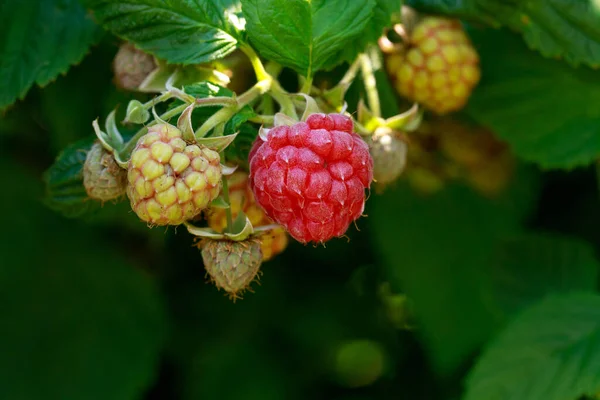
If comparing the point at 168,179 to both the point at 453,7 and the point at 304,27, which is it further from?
the point at 453,7

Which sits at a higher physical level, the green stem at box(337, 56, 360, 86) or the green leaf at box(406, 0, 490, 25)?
the green leaf at box(406, 0, 490, 25)

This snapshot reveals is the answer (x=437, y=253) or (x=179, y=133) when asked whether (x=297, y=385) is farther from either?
(x=179, y=133)

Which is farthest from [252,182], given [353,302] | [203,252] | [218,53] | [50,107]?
[353,302]

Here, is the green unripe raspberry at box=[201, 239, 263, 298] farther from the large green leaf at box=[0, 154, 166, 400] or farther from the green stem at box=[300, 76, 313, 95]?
the large green leaf at box=[0, 154, 166, 400]

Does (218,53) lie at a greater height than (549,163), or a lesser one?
greater

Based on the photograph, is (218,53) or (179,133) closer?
(179,133)

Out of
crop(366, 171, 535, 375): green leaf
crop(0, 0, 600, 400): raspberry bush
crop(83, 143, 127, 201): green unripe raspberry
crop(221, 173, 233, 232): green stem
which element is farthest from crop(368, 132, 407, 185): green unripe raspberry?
crop(366, 171, 535, 375): green leaf
